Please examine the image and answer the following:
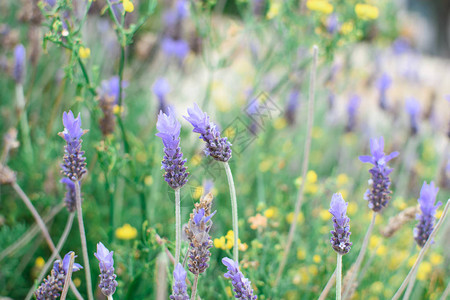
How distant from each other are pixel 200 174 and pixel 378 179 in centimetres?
89

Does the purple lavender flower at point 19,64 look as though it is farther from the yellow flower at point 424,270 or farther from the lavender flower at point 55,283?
the yellow flower at point 424,270

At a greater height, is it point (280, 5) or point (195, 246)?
point (280, 5)

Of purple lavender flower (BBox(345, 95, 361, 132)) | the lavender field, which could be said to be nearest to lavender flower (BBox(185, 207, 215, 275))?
the lavender field

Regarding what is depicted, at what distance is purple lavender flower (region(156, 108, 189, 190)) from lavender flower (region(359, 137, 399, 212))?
0.42 meters

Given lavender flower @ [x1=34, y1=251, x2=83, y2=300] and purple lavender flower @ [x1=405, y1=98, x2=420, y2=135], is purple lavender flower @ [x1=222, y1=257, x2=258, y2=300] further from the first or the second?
purple lavender flower @ [x1=405, y1=98, x2=420, y2=135]

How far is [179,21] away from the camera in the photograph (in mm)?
2336

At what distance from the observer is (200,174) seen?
5.77 feet

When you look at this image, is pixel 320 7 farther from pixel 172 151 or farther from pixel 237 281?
pixel 237 281

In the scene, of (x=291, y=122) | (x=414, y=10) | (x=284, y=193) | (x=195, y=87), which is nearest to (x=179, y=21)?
(x=291, y=122)

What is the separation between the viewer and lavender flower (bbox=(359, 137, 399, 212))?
38.4 inches

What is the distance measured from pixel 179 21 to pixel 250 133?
869mm

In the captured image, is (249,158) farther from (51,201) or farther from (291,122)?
(51,201)

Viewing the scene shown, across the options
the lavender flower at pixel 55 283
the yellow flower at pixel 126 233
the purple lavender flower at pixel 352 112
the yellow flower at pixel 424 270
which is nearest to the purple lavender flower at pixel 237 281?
the lavender flower at pixel 55 283

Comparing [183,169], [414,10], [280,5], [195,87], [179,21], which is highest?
[414,10]
